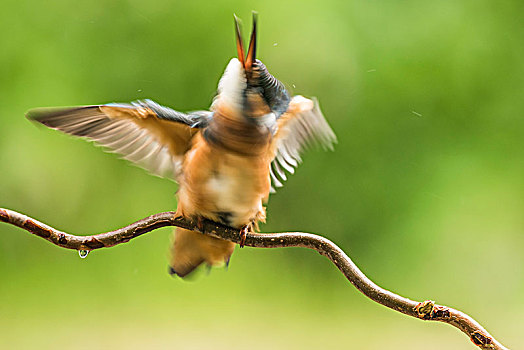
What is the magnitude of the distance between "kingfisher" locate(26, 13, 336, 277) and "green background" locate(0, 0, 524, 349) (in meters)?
0.40

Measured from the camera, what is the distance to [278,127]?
704 mm

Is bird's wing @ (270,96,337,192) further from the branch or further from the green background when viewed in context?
the green background

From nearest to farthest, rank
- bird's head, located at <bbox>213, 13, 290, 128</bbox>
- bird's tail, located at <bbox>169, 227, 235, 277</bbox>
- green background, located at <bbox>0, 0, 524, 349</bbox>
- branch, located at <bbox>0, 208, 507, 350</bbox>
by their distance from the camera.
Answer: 1. branch, located at <bbox>0, 208, 507, 350</bbox>
2. bird's head, located at <bbox>213, 13, 290, 128</bbox>
3. bird's tail, located at <bbox>169, 227, 235, 277</bbox>
4. green background, located at <bbox>0, 0, 524, 349</bbox>

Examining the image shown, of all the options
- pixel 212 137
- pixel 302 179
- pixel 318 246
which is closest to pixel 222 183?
pixel 212 137

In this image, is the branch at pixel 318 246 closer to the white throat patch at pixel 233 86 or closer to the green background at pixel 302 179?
the white throat patch at pixel 233 86

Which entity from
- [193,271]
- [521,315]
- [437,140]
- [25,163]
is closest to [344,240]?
[437,140]

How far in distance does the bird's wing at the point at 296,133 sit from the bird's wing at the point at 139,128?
104mm

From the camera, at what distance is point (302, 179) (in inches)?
44.0

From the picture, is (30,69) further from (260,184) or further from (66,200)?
(260,184)

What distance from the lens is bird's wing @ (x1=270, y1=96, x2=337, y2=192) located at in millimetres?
697

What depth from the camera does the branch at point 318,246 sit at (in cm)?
46

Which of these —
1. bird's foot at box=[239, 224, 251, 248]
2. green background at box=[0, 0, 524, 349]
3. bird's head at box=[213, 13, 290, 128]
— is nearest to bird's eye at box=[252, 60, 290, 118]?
bird's head at box=[213, 13, 290, 128]

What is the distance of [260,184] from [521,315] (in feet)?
2.50

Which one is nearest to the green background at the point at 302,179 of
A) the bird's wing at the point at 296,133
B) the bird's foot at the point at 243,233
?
the bird's wing at the point at 296,133
